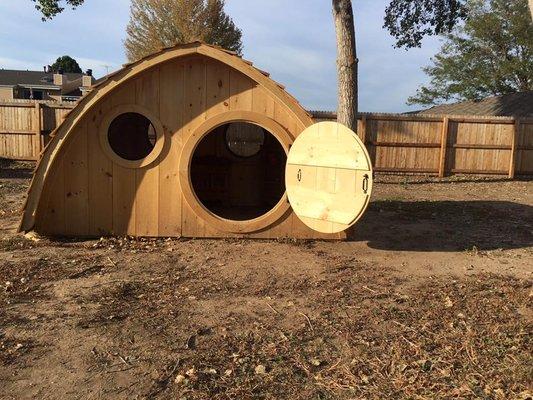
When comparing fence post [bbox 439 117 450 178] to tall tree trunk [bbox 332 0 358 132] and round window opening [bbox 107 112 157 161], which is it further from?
round window opening [bbox 107 112 157 161]

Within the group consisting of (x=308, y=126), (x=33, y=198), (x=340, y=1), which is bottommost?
(x=33, y=198)

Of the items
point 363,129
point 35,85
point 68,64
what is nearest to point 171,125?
point 363,129

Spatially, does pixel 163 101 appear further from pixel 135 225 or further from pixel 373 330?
A: pixel 373 330

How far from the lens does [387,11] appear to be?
17.6m

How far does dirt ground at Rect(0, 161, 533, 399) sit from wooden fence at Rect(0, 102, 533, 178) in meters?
9.42

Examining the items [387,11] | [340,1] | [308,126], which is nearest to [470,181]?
[387,11]

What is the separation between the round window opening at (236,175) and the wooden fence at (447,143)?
21.2 ft

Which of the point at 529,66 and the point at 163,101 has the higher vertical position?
the point at 529,66

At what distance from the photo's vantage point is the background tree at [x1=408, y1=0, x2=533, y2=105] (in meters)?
36.0

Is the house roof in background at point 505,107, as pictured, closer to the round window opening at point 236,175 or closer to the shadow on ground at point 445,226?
the shadow on ground at point 445,226

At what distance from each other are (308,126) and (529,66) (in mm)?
35653

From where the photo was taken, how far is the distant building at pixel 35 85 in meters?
56.5

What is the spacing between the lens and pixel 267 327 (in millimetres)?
4449

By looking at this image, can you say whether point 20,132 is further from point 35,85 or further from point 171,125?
point 35,85
